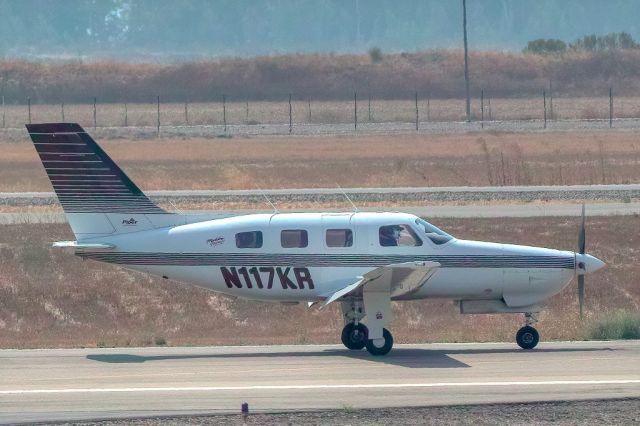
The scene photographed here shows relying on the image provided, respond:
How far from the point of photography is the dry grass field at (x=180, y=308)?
2391 centimetres

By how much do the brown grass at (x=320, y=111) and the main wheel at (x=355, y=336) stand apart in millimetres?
61591

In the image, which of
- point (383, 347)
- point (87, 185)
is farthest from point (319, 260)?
point (87, 185)

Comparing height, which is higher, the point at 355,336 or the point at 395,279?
the point at 395,279

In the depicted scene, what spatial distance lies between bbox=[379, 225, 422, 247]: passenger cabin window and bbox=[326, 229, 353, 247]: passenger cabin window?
0.44 metres

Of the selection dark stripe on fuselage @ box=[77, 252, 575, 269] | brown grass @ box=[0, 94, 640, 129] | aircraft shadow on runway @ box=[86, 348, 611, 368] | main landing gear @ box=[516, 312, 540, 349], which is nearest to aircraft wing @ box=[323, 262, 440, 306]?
dark stripe on fuselage @ box=[77, 252, 575, 269]

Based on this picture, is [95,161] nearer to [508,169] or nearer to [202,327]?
[202,327]

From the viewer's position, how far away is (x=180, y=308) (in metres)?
26.4

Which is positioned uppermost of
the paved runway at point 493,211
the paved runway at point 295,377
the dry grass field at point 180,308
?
the paved runway at point 493,211

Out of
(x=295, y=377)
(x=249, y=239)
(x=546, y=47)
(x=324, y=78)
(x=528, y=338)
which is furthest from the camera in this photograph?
(x=546, y=47)

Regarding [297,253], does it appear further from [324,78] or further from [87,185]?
[324,78]

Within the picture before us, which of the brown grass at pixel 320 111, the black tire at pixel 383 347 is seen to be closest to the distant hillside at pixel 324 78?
the brown grass at pixel 320 111

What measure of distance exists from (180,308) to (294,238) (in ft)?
28.5

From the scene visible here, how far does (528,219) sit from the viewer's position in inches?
1298

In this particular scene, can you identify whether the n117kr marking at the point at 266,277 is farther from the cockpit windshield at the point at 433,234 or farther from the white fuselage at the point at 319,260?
the cockpit windshield at the point at 433,234
